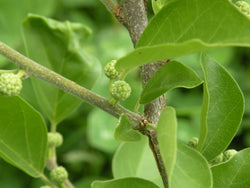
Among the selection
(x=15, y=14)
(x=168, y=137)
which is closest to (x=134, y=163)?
(x=168, y=137)

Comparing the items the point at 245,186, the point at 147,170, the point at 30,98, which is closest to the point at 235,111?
the point at 245,186

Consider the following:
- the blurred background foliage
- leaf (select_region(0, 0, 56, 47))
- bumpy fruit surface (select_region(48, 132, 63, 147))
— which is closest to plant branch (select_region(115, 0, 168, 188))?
bumpy fruit surface (select_region(48, 132, 63, 147))

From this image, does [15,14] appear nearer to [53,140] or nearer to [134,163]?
[53,140]

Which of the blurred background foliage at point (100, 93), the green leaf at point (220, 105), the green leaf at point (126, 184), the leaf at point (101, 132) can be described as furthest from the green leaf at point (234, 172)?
the leaf at point (101, 132)

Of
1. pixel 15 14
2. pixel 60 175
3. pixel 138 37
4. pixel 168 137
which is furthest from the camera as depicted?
pixel 15 14

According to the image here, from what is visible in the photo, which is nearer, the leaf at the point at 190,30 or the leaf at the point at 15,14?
the leaf at the point at 190,30

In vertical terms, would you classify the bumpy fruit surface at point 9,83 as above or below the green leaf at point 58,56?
above

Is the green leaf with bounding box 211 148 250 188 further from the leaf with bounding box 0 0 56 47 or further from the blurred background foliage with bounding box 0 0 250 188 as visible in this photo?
the leaf with bounding box 0 0 56 47

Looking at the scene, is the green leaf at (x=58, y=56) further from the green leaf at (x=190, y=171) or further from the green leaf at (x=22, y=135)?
the green leaf at (x=190, y=171)
